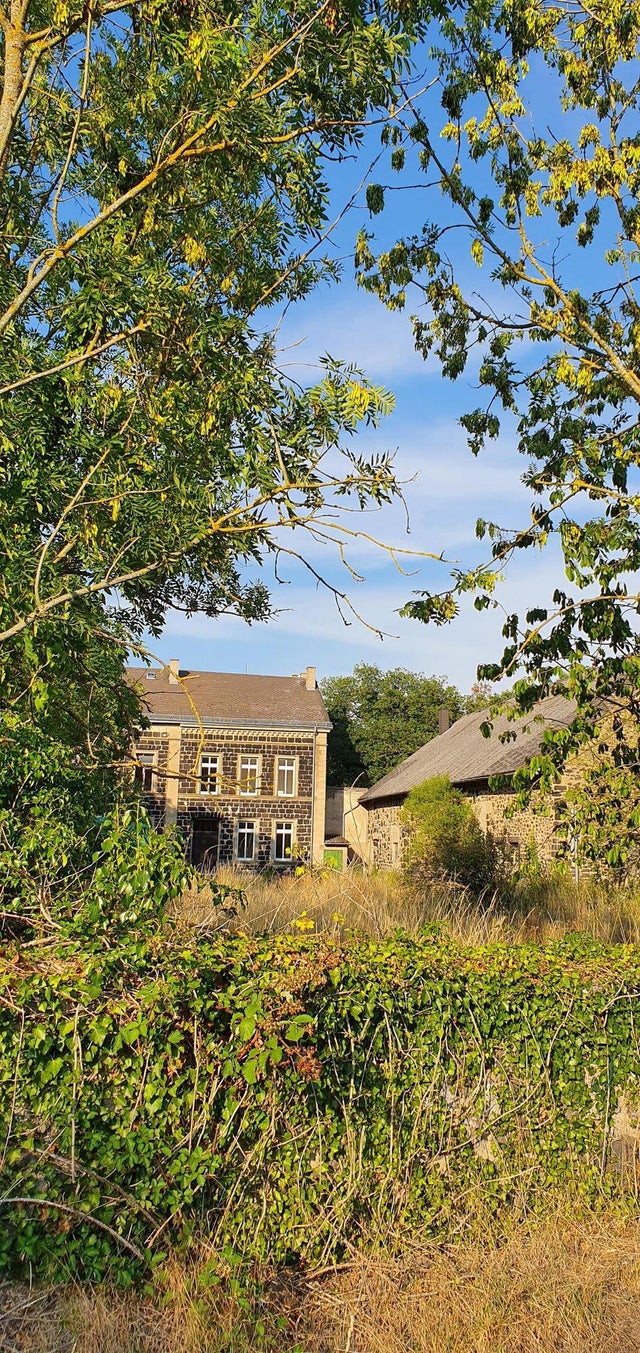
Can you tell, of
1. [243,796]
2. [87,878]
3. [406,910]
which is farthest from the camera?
[243,796]

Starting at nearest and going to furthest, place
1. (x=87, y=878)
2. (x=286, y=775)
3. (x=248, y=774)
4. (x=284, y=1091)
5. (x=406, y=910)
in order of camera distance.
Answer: (x=284, y=1091)
(x=87, y=878)
(x=406, y=910)
(x=248, y=774)
(x=286, y=775)

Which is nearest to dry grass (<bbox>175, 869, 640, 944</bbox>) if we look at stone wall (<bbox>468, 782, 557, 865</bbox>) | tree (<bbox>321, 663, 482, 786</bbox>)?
stone wall (<bbox>468, 782, 557, 865</bbox>)

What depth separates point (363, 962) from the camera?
527cm

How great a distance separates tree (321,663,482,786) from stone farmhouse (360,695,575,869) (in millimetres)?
12901

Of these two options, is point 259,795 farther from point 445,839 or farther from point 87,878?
point 87,878

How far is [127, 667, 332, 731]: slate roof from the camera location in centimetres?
3344

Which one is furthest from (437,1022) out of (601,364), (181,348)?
(601,364)

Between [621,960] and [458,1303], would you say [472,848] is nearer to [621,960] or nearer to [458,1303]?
[621,960]

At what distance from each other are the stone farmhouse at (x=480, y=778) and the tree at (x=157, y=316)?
7.69 metres

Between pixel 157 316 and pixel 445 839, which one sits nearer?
pixel 157 316

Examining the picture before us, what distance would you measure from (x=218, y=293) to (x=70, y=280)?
41.5 inches

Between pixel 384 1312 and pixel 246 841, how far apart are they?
29.2 m

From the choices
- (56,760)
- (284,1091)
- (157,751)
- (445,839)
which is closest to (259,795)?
(157,751)

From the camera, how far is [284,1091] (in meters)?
4.80
